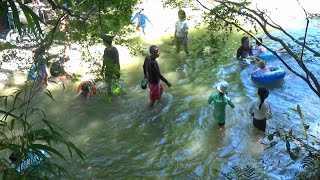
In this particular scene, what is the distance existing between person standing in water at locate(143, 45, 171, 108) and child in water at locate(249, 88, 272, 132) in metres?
1.55

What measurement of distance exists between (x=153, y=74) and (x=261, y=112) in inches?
76.6

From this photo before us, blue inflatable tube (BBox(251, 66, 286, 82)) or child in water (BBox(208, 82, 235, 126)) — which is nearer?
child in water (BBox(208, 82, 235, 126))

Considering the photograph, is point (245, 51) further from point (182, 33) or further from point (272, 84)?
point (182, 33)

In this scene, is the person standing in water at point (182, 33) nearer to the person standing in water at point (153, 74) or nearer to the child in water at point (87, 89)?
the person standing in water at point (153, 74)

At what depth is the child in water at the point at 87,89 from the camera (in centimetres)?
752

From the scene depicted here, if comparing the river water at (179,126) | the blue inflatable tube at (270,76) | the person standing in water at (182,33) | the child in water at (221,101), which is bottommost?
the river water at (179,126)

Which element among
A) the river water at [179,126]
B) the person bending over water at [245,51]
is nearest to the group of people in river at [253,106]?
the river water at [179,126]

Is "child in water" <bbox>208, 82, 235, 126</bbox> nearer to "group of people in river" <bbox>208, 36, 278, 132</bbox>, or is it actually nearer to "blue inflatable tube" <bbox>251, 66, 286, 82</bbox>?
"group of people in river" <bbox>208, 36, 278, 132</bbox>

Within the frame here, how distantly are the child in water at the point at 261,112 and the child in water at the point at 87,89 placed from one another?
9.74 feet

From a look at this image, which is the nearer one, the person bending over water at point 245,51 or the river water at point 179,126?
the river water at point 179,126

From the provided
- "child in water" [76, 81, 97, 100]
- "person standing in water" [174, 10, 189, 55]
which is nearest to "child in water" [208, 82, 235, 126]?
"child in water" [76, 81, 97, 100]

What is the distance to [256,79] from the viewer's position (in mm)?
8305

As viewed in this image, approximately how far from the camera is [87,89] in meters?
7.70

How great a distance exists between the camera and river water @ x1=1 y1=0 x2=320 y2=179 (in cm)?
578
